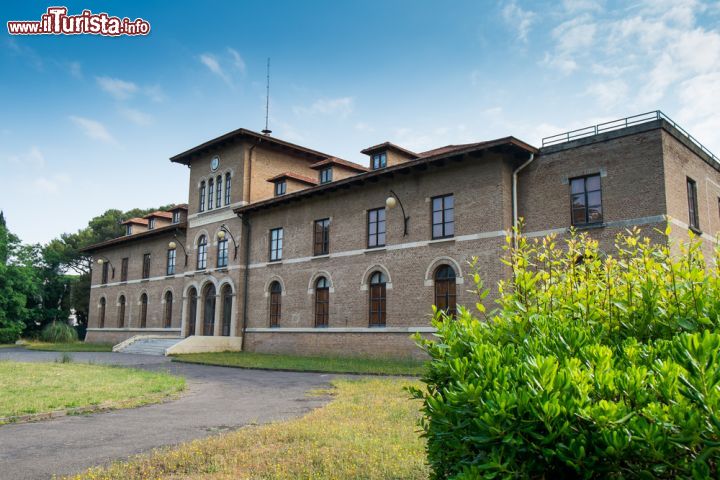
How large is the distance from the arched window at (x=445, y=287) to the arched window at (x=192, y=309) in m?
17.8

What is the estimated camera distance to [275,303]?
2898cm

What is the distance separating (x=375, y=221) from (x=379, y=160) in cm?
269

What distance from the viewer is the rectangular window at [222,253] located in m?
31.8

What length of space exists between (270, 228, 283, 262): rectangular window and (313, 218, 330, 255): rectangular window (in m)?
2.59

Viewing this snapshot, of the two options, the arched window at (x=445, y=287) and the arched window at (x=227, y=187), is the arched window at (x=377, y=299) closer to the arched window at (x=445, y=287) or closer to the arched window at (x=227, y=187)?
the arched window at (x=445, y=287)

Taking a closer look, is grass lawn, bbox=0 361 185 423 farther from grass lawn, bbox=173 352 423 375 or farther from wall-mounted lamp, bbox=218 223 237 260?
wall-mounted lamp, bbox=218 223 237 260

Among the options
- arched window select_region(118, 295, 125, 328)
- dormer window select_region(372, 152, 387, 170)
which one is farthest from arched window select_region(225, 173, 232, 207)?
arched window select_region(118, 295, 125, 328)

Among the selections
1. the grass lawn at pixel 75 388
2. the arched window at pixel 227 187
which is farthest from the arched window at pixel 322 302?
the grass lawn at pixel 75 388

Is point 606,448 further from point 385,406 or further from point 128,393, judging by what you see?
point 128,393

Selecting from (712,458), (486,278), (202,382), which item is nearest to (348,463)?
(712,458)

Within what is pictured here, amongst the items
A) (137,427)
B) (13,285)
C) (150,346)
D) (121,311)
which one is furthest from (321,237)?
(13,285)

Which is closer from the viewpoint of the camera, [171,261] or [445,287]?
[445,287]

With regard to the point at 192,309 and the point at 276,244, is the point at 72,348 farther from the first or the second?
the point at 276,244

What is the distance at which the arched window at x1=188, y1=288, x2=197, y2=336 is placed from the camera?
112ft
